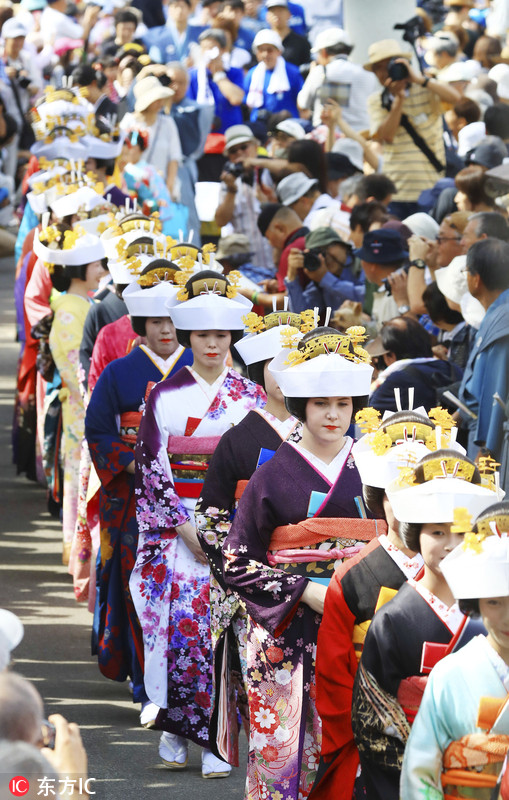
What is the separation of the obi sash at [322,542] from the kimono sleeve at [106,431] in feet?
6.50

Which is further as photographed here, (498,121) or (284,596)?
(498,121)

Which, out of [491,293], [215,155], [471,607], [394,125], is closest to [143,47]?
[215,155]

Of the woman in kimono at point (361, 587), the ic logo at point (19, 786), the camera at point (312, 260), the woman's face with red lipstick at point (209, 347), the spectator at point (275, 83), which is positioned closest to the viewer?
the ic logo at point (19, 786)

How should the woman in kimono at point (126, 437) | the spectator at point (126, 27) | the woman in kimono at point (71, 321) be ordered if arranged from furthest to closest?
the spectator at point (126, 27) < the woman in kimono at point (71, 321) < the woman in kimono at point (126, 437)

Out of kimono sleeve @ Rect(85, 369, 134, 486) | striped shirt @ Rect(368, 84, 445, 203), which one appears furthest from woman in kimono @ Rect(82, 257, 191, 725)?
striped shirt @ Rect(368, 84, 445, 203)

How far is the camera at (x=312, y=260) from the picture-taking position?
7.93 metres

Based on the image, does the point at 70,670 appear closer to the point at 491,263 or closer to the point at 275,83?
the point at 491,263

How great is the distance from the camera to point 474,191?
783 cm

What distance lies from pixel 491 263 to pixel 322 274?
205cm

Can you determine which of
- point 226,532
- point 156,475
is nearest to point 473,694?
point 226,532

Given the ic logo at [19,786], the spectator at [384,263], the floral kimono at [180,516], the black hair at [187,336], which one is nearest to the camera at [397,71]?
the spectator at [384,263]

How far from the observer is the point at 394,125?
956 centimetres

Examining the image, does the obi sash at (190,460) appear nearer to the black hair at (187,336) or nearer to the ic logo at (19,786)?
the black hair at (187,336)

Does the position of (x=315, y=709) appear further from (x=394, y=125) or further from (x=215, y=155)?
(x=215, y=155)
